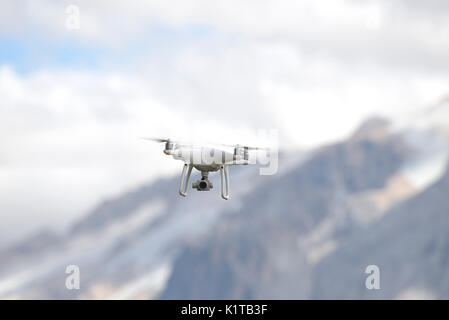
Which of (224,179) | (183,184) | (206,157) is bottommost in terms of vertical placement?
(183,184)

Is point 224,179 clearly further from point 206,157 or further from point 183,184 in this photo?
point 183,184

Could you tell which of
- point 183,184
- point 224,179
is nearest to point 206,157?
point 224,179

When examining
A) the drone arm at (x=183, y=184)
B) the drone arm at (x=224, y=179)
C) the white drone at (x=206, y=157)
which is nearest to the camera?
the drone arm at (x=183, y=184)

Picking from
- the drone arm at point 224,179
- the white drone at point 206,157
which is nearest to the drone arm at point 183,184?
the white drone at point 206,157

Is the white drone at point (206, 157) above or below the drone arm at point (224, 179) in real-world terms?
above

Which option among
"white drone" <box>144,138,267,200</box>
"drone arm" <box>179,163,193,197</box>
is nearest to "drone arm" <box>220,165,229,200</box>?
"white drone" <box>144,138,267,200</box>

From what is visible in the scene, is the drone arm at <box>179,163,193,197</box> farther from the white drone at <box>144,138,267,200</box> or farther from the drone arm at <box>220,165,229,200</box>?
the drone arm at <box>220,165,229,200</box>

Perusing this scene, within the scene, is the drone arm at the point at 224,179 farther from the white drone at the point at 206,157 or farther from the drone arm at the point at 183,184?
the drone arm at the point at 183,184

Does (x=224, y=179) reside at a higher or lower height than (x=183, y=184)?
higher
